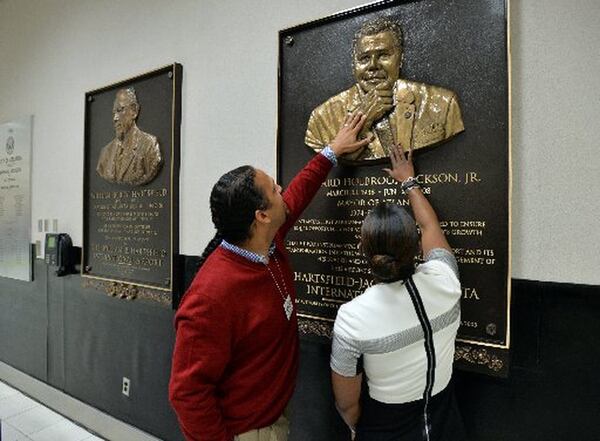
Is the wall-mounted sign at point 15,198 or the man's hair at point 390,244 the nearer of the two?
the man's hair at point 390,244

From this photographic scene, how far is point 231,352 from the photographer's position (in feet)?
3.72

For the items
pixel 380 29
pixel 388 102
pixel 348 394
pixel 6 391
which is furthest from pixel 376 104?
pixel 6 391

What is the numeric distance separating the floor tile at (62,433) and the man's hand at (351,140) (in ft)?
7.92

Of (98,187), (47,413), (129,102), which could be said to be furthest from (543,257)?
(47,413)

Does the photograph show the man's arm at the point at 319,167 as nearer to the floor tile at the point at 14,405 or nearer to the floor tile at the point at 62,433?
the floor tile at the point at 62,433

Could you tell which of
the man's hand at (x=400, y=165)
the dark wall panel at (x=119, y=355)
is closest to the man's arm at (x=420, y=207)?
the man's hand at (x=400, y=165)

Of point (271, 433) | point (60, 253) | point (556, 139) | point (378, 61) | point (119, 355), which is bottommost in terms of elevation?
point (119, 355)

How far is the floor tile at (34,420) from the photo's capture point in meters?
2.64

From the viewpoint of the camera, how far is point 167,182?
6.89ft

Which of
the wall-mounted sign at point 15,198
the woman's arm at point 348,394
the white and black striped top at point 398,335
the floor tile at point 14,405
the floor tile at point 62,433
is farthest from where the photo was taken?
the wall-mounted sign at point 15,198

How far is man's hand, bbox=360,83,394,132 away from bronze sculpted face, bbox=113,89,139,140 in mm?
1426

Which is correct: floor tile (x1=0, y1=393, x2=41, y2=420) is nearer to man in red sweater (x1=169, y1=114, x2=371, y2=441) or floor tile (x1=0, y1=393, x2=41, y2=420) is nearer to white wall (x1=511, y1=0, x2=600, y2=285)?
man in red sweater (x1=169, y1=114, x2=371, y2=441)

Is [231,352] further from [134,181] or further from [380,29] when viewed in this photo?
[134,181]

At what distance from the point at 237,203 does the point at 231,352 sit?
0.41 meters
